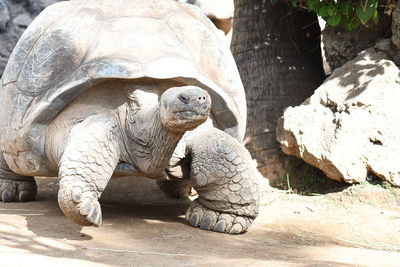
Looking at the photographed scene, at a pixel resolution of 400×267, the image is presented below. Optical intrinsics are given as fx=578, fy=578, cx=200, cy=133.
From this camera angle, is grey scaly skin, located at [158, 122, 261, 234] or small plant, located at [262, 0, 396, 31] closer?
grey scaly skin, located at [158, 122, 261, 234]

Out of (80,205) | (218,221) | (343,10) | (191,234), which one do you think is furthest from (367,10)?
(80,205)

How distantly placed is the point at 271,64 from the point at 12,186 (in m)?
2.44

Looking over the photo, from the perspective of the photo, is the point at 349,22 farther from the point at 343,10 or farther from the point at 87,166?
the point at 87,166

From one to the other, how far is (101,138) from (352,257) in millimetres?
1398

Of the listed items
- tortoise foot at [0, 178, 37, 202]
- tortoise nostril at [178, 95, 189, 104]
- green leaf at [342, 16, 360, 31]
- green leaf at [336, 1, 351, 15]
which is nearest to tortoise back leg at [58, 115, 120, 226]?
tortoise nostril at [178, 95, 189, 104]

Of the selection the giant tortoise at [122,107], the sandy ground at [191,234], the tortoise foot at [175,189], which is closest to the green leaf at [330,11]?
the giant tortoise at [122,107]

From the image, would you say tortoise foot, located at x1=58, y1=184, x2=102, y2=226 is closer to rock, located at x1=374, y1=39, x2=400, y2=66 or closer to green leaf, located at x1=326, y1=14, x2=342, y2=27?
green leaf, located at x1=326, y1=14, x2=342, y2=27

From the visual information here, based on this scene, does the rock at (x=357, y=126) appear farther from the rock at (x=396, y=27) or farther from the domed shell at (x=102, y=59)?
the domed shell at (x=102, y=59)

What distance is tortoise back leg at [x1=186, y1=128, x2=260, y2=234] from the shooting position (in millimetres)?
3172

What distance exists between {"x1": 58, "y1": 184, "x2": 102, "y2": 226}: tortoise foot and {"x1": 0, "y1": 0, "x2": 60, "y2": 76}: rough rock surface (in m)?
4.51

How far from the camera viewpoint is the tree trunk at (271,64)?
5074 millimetres

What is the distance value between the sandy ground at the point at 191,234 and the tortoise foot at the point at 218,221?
5 centimetres

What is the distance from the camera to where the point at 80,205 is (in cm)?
275

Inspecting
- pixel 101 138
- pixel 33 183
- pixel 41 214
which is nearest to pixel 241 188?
pixel 101 138
